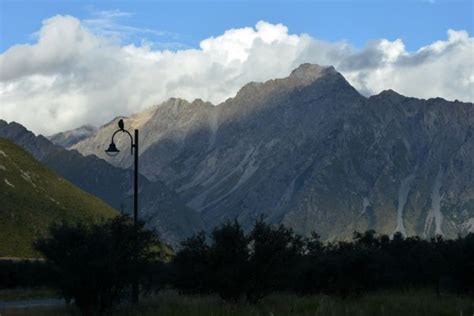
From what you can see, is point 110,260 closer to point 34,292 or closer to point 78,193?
point 34,292

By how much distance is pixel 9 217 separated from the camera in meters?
109

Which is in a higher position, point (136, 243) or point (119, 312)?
point (136, 243)

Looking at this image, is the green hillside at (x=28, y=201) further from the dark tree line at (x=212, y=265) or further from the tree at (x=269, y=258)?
the tree at (x=269, y=258)

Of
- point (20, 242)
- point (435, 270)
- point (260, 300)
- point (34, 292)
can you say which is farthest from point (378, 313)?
point (20, 242)

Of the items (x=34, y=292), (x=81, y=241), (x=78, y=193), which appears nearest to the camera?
(x=81, y=241)

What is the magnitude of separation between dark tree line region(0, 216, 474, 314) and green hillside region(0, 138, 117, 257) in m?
71.0

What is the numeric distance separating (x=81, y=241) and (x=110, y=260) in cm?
126

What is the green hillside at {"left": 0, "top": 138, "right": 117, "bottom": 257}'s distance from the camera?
341 ft

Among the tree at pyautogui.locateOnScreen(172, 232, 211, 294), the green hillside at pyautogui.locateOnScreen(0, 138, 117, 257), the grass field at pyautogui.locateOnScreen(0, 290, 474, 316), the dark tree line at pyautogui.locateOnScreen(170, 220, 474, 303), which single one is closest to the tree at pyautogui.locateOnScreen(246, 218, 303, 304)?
the dark tree line at pyautogui.locateOnScreen(170, 220, 474, 303)

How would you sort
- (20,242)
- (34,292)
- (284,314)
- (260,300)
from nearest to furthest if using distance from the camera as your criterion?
(284,314) → (260,300) → (34,292) → (20,242)

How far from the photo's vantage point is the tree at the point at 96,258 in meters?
18.6

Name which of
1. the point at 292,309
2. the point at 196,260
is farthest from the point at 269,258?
the point at 292,309

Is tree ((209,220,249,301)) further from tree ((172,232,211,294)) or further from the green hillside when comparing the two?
the green hillside

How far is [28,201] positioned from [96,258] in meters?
106
